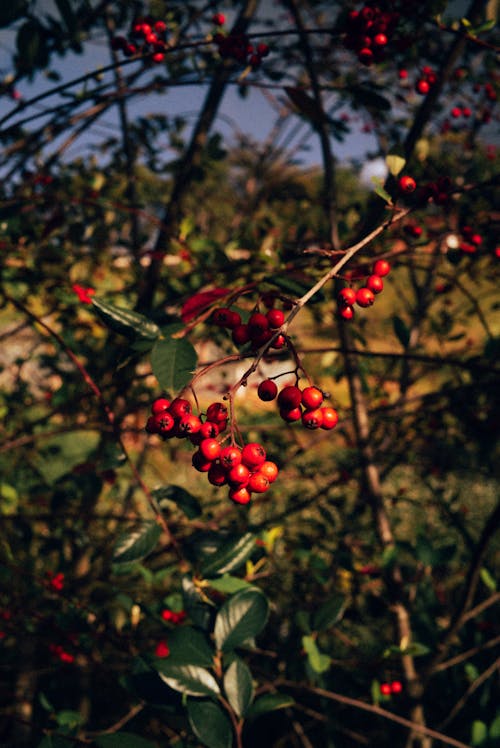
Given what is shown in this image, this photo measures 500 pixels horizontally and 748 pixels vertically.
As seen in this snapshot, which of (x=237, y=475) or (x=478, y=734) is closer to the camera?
(x=237, y=475)

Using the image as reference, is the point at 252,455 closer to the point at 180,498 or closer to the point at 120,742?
the point at 180,498

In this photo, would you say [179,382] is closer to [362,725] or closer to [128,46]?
[128,46]

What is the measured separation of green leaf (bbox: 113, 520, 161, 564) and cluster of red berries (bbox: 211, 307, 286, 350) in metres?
0.48

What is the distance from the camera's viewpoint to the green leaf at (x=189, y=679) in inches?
32.1

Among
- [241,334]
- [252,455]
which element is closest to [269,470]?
[252,455]

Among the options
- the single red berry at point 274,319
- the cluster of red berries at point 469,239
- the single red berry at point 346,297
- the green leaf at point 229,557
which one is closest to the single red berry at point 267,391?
the single red berry at point 274,319

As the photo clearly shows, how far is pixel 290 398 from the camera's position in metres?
0.82

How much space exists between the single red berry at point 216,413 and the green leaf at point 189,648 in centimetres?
Result: 42

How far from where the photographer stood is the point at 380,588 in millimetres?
2672

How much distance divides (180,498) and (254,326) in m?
0.49

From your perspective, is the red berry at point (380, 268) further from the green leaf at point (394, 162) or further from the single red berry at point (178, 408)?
the single red berry at point (178, 408)

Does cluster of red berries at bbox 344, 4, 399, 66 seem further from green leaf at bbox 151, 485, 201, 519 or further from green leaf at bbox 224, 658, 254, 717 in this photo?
green leaf at bbox 224, 658, 254, 717

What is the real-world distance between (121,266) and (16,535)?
1.84 meters

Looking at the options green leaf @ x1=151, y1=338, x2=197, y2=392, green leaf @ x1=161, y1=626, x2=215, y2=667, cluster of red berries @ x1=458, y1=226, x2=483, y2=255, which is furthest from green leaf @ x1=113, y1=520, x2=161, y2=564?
cluster of red berries @ x1=458, y1=226, x2=483, y2=255
